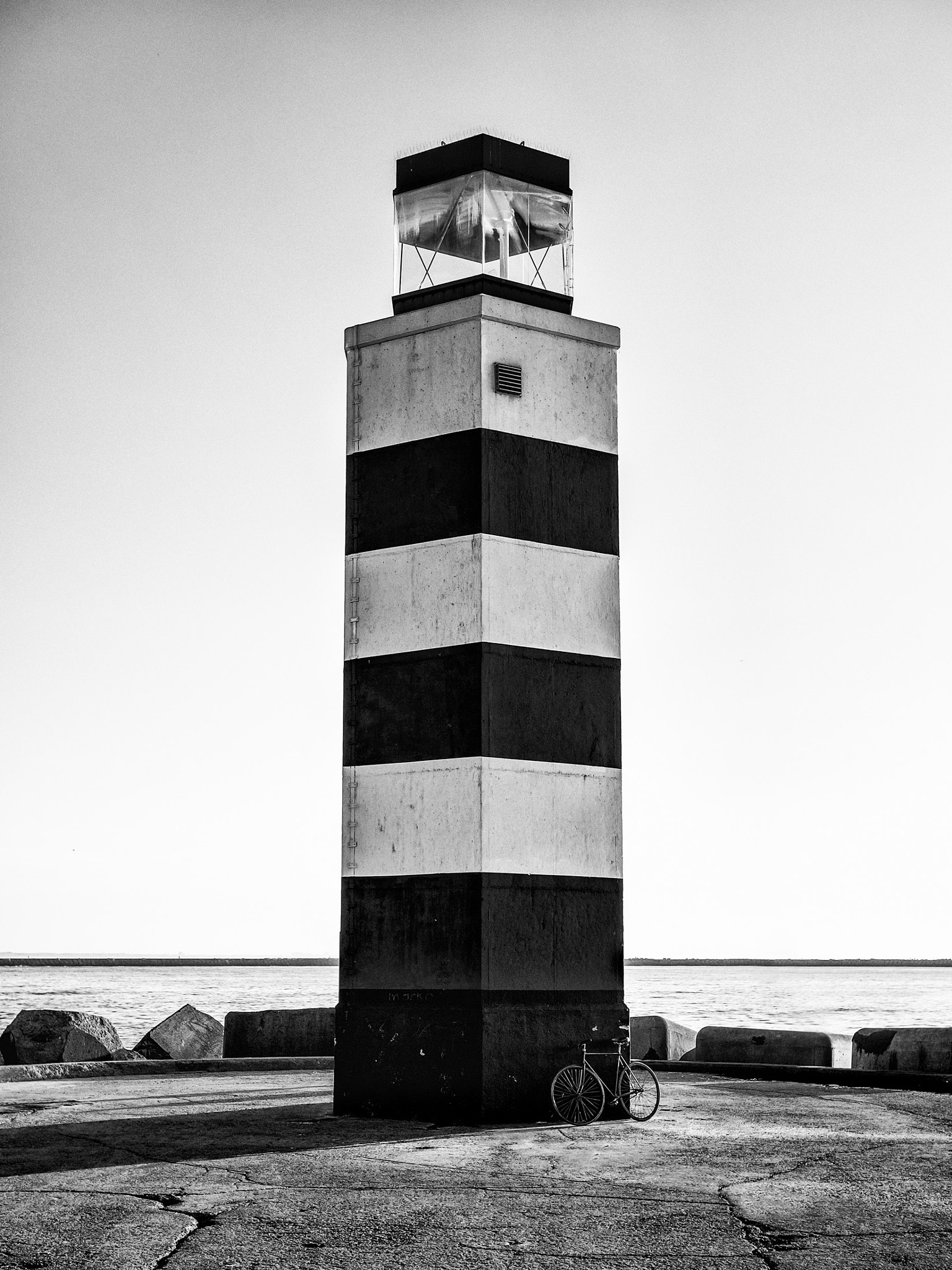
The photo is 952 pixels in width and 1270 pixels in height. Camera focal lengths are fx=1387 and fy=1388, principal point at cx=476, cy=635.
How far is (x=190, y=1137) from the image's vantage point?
26.6ft

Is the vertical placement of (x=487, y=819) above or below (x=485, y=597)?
below

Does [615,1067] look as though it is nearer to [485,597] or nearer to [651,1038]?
[485,597]

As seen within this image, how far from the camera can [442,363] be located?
405 inches

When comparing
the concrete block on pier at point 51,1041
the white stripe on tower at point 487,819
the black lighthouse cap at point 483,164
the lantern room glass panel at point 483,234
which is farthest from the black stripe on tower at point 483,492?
the concrete block on pier at point 51,1041

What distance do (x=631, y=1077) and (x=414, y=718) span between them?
9.47 feet

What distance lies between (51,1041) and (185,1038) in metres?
1.53

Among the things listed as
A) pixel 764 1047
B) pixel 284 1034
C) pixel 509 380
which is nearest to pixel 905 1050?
pixel 764 1047

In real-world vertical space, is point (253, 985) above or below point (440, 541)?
below

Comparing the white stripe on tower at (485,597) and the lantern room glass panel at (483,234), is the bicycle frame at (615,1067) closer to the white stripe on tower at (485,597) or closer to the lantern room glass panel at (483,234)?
the white stripe on tower at (485,597)

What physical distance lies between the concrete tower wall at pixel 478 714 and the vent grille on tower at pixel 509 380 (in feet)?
0.18

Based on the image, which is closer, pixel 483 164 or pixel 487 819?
pixel 487 819

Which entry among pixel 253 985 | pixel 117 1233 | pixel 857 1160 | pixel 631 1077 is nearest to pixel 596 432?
pixel 631 1077

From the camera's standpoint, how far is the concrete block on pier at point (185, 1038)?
50.5 feet

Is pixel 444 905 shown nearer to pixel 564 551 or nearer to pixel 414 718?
pixel 414 718
